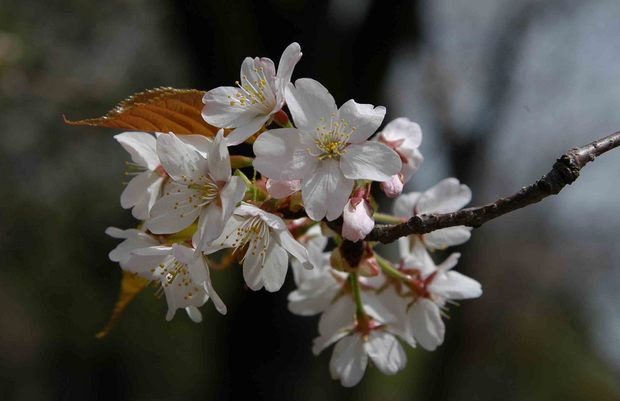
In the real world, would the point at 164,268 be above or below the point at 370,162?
below

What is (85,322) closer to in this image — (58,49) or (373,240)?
(58,49)

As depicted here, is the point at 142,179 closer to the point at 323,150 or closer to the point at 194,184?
the point at 194,184

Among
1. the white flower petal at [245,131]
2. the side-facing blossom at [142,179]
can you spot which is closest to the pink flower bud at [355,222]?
the white flower petal at [245,131]

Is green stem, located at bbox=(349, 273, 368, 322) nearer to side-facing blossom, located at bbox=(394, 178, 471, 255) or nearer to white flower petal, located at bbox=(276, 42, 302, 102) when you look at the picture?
side-facing blossom, located at bbox=(394, 178, 471, 255)

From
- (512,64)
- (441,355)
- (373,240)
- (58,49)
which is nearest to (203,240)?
(373,240)

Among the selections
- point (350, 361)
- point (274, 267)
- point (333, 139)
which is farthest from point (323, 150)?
point (350, 361)
